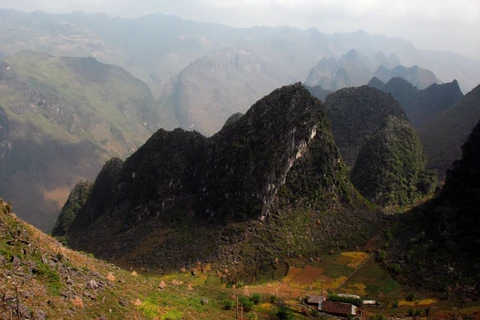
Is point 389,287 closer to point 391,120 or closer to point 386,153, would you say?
point 386,153

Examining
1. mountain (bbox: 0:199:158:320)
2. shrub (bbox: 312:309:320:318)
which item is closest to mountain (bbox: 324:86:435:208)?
shrub (bbox: 312:309:320:318)

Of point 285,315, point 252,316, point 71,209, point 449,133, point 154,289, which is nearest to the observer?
point 252,316

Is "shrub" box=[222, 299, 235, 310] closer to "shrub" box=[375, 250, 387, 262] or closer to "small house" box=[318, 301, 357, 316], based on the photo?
"small house" box=[318, 301, 357, 316]

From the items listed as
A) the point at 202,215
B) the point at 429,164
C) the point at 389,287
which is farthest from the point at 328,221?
the point at 429,164

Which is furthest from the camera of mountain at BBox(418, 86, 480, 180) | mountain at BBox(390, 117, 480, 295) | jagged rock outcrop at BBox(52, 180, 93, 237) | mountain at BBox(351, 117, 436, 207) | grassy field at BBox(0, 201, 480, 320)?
mountain at BBox(418, 86, 480, 180)

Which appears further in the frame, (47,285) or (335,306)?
(335,306)

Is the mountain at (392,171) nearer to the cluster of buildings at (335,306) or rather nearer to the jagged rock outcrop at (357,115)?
the jagged rock outcrop at (357,115)

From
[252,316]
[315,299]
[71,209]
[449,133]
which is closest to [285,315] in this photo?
[252,316]

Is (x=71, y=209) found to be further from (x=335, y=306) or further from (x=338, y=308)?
(x=338, y=308)
